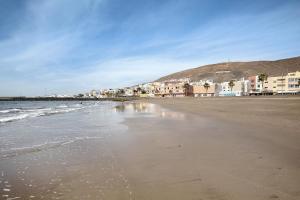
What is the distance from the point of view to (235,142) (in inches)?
324

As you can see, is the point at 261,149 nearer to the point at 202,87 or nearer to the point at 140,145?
the point at 140,145

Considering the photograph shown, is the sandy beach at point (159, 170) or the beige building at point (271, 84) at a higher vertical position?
the beige building at point (271, 84)

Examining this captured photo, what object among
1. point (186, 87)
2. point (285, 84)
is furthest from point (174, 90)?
point (285, 84)

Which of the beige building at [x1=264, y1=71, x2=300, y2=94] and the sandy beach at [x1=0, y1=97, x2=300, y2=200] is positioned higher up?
the beige building at [x1=264, y1=71, x2=300, y2=94]

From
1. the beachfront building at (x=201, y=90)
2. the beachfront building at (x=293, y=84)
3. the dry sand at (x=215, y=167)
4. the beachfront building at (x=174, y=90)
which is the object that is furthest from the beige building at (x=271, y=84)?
the dry sand at (x=215, y=167)

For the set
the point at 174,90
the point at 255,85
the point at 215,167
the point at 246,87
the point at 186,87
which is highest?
the point at 186,87

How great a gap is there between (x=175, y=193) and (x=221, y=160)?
7.75 ft

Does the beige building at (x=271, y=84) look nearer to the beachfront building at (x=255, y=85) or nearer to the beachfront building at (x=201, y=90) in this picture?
the beachfront building at (x=255, y=85)

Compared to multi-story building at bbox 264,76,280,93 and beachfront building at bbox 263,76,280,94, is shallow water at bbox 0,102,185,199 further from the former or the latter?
multi-story building at bbox 264,76,280,93

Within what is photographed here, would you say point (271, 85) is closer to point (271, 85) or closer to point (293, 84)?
point (271, 85)

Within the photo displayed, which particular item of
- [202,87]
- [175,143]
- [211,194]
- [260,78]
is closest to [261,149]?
[175,143]

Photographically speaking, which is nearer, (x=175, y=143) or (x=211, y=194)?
(x=211, y=194)

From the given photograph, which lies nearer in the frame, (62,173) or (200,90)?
(62,173)

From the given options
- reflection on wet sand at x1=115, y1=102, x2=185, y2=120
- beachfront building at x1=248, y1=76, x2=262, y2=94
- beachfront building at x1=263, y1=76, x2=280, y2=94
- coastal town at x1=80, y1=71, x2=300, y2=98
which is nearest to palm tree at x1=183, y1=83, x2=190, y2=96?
coastal town at x1=80, y1=71, x2=300, y2=98
